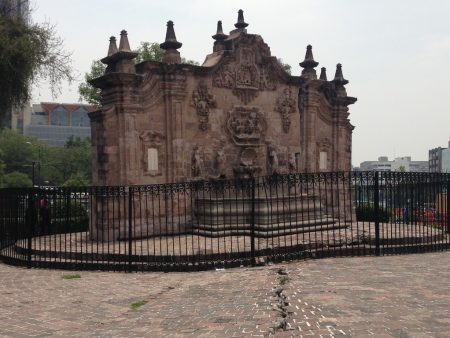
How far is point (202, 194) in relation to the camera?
651 inches

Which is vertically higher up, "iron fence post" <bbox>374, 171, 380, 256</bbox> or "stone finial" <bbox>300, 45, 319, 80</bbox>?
"stone finial" <bbox>300, 45, 319, 80</bbox>

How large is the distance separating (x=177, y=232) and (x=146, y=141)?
10.1ft

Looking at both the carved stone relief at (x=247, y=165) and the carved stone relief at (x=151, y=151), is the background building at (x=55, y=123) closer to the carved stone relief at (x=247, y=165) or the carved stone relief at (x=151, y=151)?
the carved stone relief at (x=247, y=165)

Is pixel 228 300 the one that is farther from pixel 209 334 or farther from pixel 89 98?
pixel 89 98

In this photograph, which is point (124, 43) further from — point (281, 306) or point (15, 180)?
point (15, 180)

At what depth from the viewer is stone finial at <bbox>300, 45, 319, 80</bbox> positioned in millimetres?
19844

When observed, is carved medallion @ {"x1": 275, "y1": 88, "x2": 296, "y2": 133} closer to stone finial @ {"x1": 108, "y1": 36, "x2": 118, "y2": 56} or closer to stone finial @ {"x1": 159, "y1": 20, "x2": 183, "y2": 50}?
stone finial @ {"x1": 159, "y1": 20, "x2": 183, "y2": 50}

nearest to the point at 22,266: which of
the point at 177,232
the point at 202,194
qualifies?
the point at 177,232

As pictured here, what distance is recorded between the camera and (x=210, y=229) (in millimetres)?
15164

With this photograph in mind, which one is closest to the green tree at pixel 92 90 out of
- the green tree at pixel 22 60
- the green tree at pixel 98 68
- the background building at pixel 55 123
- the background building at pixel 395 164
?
the green tree at pixel 98 68

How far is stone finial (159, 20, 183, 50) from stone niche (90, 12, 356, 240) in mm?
33

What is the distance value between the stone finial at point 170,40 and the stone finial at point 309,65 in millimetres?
6033

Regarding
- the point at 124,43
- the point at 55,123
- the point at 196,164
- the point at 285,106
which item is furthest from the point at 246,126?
the point at 55,123

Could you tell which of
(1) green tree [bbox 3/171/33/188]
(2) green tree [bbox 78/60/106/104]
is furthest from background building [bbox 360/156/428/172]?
(2) green tree [bbox 78/60/106/104]
